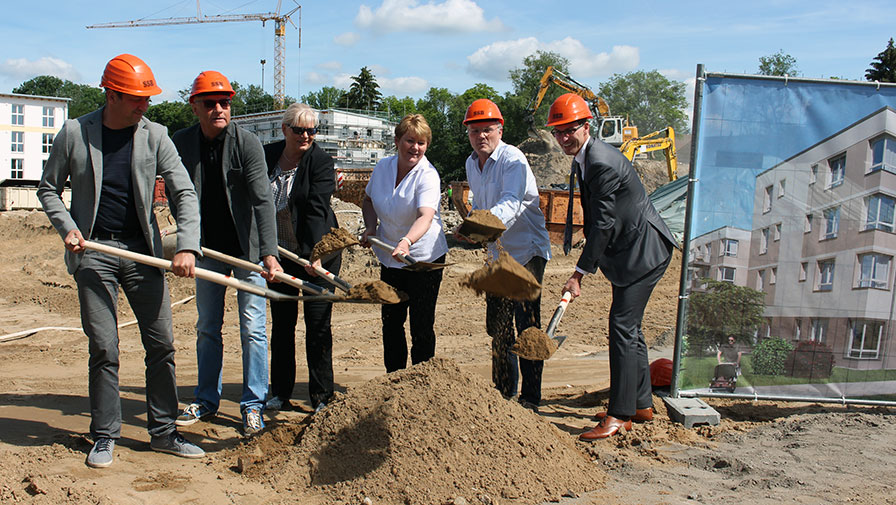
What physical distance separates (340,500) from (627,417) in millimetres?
2071

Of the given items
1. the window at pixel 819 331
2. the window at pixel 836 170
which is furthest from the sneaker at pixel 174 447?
the window at pixel 836 170

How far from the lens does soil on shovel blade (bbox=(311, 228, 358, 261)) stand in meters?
4.50

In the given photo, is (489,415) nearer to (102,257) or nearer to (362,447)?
(362,447)

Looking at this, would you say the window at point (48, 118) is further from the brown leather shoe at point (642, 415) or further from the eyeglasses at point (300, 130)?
the brown leather shoe at point (642, 415)

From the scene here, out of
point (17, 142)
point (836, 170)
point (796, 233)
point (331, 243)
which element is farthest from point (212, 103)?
point (17, 142)

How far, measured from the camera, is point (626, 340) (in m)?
4.46

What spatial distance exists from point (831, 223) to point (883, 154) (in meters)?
0.57

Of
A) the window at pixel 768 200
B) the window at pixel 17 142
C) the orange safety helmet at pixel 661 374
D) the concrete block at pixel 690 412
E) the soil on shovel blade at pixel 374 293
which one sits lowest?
the concrete block at pixel 690 412

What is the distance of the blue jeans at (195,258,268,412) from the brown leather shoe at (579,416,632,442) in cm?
217

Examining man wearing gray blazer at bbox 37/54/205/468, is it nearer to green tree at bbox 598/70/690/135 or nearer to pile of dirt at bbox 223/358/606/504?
pile of dirt at bbox 223/358/606/504

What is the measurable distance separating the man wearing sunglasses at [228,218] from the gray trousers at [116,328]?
494mm

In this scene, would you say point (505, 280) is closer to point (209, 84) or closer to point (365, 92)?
point (209, 84)

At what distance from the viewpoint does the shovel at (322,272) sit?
14.2 ft

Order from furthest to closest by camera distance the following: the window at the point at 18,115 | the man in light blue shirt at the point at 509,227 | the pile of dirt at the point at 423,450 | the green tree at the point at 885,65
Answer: the window at the point at 18,115 < the green tree at the point at 885,65 < the man in light blue shirt at the point at 509,227 < the pile of dirt at the point at 423,450
